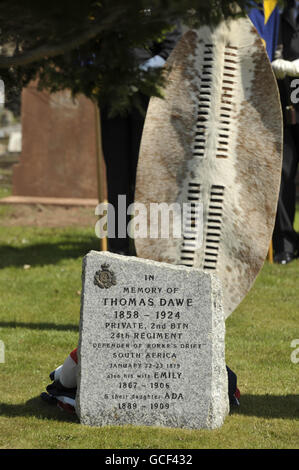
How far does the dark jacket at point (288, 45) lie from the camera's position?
7.25 metres

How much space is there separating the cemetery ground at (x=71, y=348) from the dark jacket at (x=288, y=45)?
150cm

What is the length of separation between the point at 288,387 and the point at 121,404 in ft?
3.54

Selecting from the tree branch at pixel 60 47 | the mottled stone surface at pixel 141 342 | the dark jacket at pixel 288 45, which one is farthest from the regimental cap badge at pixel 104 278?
the dark jacket at pixel 288 45

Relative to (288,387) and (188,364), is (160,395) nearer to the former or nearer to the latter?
(188,364)

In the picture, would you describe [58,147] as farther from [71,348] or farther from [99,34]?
[99,34]

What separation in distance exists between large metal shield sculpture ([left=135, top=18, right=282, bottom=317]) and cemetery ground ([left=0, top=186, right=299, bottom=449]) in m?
0.60

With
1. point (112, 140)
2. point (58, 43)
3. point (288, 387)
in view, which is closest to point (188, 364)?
point (288, 387)

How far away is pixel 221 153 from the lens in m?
4.32

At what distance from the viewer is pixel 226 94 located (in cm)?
435

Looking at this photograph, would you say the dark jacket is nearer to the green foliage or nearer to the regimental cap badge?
the green foliage

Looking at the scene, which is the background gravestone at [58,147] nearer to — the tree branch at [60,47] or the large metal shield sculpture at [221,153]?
the large metal shield sculpture at [221,153]

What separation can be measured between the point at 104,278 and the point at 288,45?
14.5 feet

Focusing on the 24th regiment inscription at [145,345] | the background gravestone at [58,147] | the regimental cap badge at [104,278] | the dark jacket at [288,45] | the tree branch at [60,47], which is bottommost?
the background gravestone at [58,147]

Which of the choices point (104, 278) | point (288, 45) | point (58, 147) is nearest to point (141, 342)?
point (104, 278)
